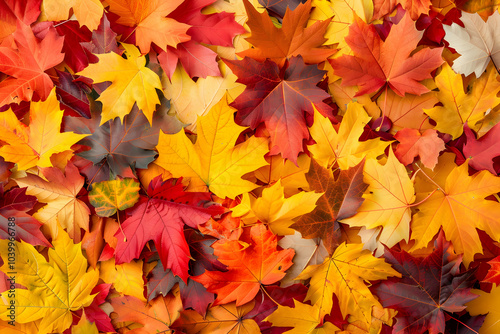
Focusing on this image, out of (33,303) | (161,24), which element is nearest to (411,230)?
(161,24)

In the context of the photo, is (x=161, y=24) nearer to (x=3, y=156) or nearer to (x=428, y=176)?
(x=3, y=156)

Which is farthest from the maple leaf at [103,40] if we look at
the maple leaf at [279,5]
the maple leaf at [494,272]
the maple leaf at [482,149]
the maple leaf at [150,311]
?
the maple leaf at [494,272]

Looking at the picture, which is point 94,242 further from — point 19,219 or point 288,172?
point 288,172

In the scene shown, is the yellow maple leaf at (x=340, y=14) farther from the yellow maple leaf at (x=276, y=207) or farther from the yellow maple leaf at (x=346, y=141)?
the yellow maple leaf at (x=276, y=207)

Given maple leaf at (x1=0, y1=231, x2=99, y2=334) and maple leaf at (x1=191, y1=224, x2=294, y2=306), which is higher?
maple leaf at (x1=191, y1=224, x2=294, y2=306)

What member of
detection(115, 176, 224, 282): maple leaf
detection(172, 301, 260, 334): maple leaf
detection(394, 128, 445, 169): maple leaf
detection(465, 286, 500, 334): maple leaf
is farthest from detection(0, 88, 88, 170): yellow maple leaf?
detection(465, 286, 500, 334): maple leaf

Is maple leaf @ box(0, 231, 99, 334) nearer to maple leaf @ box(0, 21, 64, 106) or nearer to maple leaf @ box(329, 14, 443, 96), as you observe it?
maple leaf @ box(0, 21, 64, 106)

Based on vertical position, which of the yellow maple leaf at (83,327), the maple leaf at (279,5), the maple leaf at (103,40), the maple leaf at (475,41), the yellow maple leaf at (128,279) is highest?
the maple leaf at (475,41)
